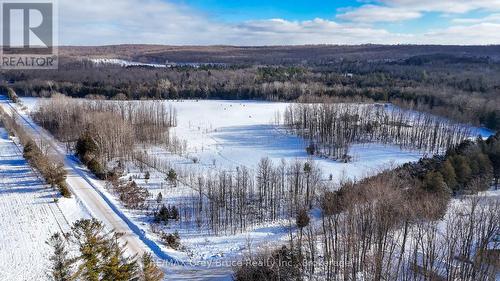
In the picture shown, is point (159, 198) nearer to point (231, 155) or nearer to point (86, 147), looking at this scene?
point (86, 147)

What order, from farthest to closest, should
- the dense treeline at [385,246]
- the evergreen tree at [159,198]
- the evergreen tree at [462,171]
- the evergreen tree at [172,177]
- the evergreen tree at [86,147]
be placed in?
the evergreen tree at [86,147] → the evergreen tree at [172,177] → the evergreen tree at [462,171] → the evergreen tree at [159,198] → the dense treeline at [385,246]

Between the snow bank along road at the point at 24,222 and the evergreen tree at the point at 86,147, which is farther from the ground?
the evergreen tree at the point at 86,147

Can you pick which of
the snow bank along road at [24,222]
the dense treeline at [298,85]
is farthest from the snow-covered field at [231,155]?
the dense treeline at [298,85]

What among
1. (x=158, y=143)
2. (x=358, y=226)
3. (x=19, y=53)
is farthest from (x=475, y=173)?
(x=19, y=53)

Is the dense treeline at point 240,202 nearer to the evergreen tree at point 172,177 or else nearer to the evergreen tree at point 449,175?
the evergreen tree at point 172,177

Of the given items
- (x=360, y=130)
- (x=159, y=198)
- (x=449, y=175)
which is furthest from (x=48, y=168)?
(x=360, y=130)

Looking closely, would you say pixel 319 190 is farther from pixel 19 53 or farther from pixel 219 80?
pixel 19 53

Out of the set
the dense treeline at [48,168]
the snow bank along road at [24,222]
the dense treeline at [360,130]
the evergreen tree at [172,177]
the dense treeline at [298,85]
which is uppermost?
the dense treeline at [298,85]

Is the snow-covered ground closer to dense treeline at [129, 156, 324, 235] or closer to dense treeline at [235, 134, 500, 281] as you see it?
dense treeline at [129, 156, 324, 235]

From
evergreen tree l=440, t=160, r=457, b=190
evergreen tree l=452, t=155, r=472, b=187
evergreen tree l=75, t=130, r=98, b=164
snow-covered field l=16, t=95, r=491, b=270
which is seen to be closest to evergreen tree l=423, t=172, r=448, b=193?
evergreen tree l=440, t=160, r=457, b=190
